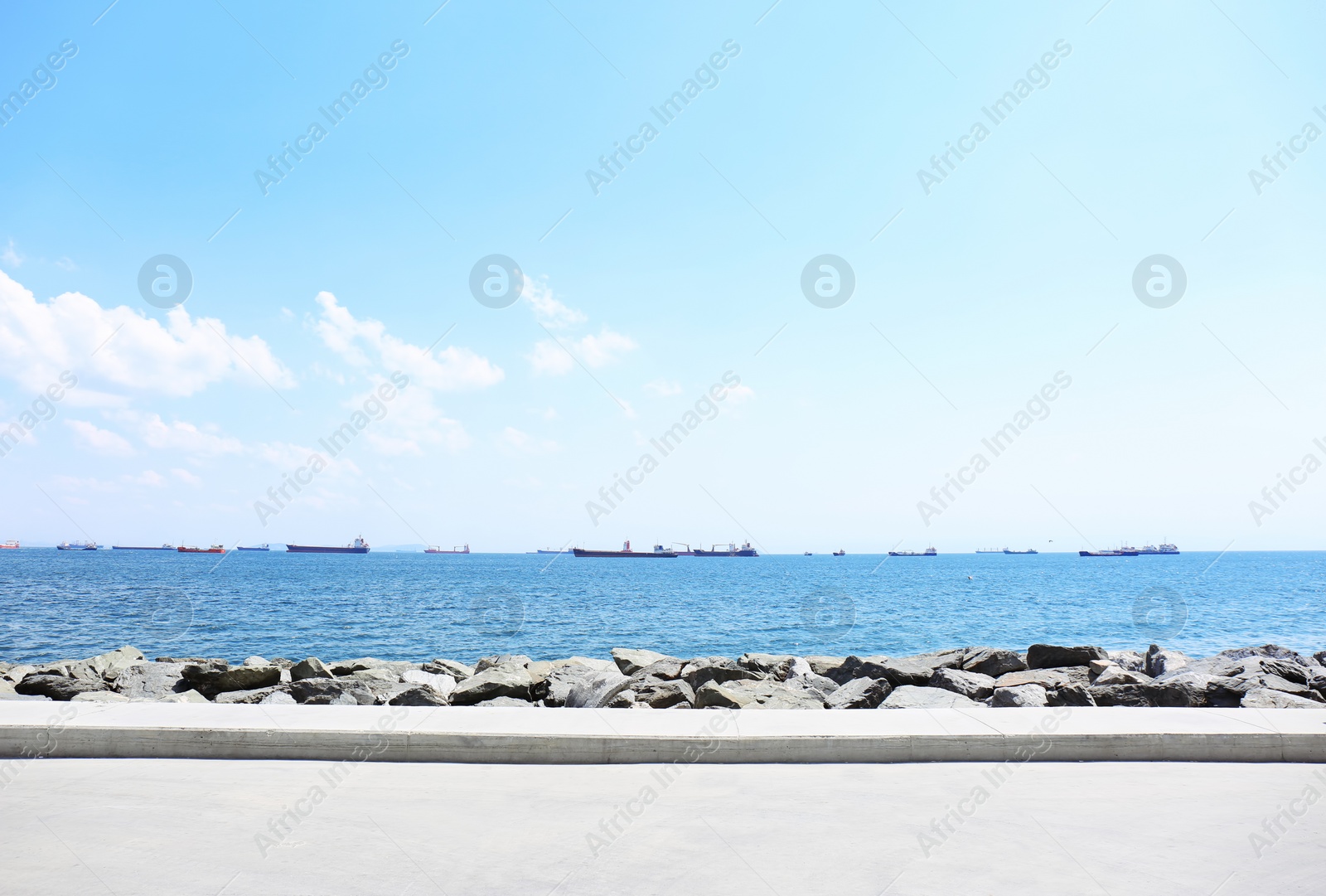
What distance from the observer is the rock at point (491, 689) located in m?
11.6

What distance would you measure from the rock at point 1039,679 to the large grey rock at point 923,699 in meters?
1.07

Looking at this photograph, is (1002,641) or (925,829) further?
(1002,641)

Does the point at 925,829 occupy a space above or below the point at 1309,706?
below

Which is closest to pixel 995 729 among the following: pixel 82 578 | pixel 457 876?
pixel 457 876

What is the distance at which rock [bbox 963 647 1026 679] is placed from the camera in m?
14.8

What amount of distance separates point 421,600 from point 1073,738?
5274 cm

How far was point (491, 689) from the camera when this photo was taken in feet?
38.6

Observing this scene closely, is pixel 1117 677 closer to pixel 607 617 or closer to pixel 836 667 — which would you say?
pixel 836 667

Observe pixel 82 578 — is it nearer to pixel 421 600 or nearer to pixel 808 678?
pixel 421 600

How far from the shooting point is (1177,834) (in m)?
5.16

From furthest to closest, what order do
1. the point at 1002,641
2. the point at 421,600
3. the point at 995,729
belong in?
the point at 421,600 < the point at 1002,641 < the point at 995,729

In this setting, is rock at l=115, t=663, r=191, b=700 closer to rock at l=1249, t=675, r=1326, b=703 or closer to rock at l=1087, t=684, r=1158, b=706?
rock at l=1087, t=684, r=1158, b=706

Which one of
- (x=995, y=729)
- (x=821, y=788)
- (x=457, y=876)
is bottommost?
(x=457, y=876)

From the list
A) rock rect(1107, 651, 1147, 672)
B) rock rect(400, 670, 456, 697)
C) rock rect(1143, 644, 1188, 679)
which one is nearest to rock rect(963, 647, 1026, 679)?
rock rect(1107, 651, 1147, 672)
